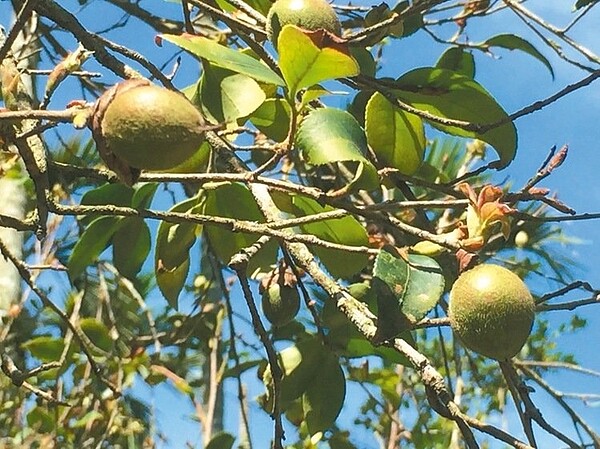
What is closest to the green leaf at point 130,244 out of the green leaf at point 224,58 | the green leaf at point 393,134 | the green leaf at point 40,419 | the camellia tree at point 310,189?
the camellia tree at point 310,189

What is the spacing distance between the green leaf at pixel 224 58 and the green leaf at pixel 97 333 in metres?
1.14

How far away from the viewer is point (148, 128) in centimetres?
54

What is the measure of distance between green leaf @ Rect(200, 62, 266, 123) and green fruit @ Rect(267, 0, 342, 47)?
0.21 feet

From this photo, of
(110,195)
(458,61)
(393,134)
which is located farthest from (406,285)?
(458,61)

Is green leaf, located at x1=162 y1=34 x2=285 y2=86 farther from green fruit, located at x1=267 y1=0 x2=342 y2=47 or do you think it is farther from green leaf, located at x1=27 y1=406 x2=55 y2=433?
green leaf, located at x1=27 y1=406 x2=55 y2=433

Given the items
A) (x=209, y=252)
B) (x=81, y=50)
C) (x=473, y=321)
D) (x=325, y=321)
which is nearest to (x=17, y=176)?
(x=209, y=252)

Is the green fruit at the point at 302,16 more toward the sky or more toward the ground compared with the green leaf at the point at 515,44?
more toward the ground

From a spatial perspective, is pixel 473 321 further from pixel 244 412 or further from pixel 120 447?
pixel 120 447

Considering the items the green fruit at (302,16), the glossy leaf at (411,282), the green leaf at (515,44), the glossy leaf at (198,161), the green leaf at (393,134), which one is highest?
the green leaf at (515,44)

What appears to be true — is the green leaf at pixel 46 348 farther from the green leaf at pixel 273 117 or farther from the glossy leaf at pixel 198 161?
the green leaf at pixel 273 117

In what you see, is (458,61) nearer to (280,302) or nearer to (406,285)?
(280,302)

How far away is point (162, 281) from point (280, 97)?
0.33m

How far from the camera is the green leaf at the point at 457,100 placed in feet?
3.31

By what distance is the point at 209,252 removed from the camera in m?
1.47
